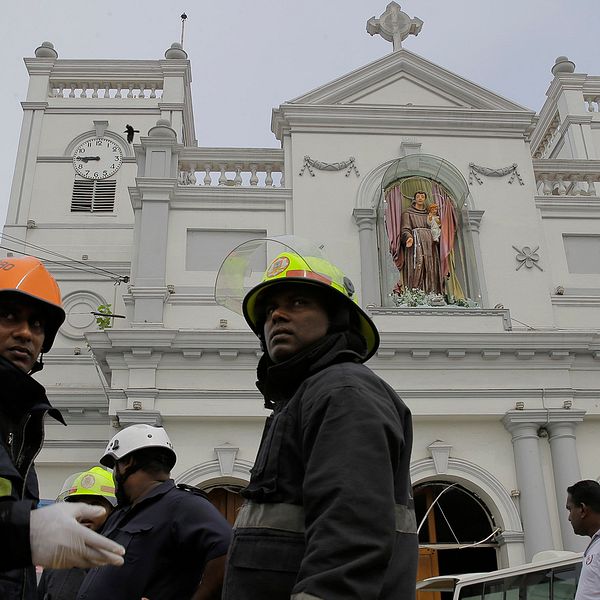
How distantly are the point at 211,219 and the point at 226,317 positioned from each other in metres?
2.11

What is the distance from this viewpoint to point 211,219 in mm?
14203

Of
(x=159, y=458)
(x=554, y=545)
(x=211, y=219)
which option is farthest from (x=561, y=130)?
(x=159, y=458)

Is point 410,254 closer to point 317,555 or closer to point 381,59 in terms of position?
point 381,59

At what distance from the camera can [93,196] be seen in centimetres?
1803

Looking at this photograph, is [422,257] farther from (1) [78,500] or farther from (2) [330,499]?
(2) [330,499]

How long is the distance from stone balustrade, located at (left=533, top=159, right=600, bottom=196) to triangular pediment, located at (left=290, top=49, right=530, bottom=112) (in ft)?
4.48

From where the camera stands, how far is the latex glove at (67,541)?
5.83 feet

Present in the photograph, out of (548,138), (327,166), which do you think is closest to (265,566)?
(327,166)

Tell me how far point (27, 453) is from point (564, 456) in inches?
441

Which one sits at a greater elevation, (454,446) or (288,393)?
(454,446)

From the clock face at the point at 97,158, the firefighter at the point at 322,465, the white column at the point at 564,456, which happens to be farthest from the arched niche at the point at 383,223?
the firefighter at the point at 322,465

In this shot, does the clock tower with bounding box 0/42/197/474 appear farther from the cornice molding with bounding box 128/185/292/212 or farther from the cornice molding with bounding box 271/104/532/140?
the cornice molding with bounding box 271/104/532/140

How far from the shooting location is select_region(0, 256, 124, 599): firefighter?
1.80m

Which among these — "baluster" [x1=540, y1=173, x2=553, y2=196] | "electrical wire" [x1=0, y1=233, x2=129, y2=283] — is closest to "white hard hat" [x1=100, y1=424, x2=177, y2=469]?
"electrical wire" [x1=0, y1=233, x2=129, y2=283]
